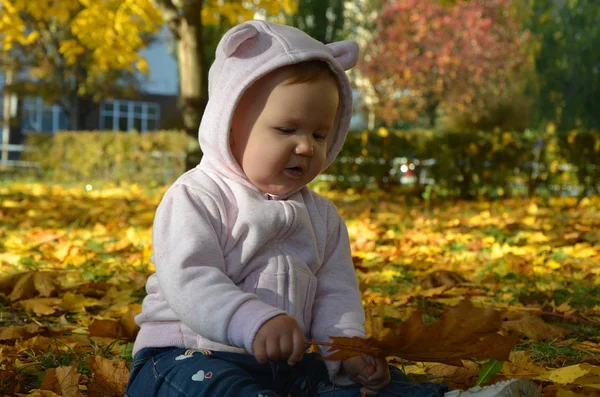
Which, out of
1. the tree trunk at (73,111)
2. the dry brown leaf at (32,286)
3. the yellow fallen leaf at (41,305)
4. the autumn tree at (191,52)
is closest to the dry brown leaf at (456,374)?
the yellow fallen leaf at (41,305)

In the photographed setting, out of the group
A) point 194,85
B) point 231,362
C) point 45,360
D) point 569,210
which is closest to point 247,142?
point 231,362

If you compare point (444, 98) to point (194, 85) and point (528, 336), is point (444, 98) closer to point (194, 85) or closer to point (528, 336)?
point (194, 85)

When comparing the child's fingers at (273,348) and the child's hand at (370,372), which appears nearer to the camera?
the child's fingers at (273,348)

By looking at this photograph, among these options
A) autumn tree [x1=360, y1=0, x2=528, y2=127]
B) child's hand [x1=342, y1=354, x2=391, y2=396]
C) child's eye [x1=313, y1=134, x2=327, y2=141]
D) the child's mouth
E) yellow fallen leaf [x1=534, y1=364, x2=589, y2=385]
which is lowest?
yellow fallen leaf [x1=534, y1=364, x2=589, y2=385]

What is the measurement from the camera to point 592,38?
35.8 m

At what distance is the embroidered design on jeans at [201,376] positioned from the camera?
1686 millimetres

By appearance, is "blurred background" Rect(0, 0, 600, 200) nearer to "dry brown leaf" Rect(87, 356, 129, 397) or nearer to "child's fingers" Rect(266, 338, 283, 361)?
"dry brown leaf" Rect(87, 356, 129, 397)

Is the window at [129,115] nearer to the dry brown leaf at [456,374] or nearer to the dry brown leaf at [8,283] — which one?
the dry brown leaf at [8,283]

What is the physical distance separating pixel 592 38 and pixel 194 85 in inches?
1283

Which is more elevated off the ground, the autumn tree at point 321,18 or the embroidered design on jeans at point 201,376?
the autumn tree at point 321,18

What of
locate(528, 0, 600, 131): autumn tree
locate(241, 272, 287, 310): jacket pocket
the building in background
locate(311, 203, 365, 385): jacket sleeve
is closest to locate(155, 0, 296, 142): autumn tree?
locate(311, 203, 365, 385): jacket sleeve

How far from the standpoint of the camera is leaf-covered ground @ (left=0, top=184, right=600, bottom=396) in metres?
2.21

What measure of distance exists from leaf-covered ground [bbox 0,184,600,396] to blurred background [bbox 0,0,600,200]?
2.68 metres

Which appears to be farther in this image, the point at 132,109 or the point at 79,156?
the point at 132,109
